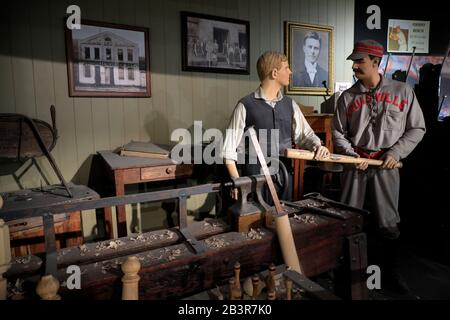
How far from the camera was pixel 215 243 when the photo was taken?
1.44 meters

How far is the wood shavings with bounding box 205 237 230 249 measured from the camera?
1.41 m

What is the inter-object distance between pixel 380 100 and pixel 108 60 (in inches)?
97.4

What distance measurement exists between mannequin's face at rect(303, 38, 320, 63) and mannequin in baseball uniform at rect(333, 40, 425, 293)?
2.10 m

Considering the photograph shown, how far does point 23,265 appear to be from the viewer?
130cm

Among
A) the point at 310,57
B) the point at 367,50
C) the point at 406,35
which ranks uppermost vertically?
the point at 406,35

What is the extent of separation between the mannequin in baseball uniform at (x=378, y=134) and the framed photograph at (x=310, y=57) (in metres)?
1.95

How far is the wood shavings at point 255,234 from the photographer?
59.6 inches

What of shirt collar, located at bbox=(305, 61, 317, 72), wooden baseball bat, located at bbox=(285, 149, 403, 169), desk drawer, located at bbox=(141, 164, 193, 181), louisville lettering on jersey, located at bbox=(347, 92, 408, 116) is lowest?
desk drawer, located at bbox=(141, 164, 193, 181)

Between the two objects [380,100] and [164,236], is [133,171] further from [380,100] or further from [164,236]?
[380,100]

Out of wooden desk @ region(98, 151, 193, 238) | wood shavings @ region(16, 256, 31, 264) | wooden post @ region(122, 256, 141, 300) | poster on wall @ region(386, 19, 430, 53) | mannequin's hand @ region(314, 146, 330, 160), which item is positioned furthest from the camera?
poster on wall @ region(386, 19, 430, 53)

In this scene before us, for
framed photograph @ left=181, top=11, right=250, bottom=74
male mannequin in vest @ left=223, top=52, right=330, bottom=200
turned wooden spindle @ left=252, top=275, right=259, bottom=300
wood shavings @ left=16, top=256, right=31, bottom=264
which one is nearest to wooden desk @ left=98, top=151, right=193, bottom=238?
male mannequin in vest @ left=223, top=52, right=330, bottom=200

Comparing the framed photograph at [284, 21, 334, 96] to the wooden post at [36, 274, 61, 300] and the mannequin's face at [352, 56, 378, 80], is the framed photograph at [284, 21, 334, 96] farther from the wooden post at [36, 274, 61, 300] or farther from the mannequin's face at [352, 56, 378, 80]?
the wooden post at [36, 274, 61, 300]

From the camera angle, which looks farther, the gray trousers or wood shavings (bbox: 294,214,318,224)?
the gray trousers

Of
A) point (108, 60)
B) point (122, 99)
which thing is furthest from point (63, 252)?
point (108, 60)
